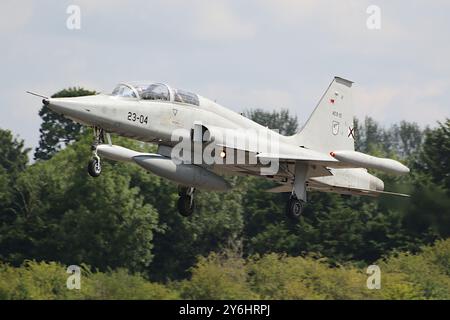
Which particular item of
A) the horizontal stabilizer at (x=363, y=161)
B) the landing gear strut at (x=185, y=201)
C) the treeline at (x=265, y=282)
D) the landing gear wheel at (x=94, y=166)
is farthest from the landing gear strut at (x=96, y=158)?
the treeline at (x=265, y=282)

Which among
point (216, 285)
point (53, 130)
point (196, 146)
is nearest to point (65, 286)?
point (216, 285)

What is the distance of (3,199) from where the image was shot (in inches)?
1934

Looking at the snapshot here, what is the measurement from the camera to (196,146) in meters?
25.2

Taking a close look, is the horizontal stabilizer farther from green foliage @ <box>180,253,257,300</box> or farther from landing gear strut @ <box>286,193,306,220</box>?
green foliage @ <box>180,253,257,300</box>

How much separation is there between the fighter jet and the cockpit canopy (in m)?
0.02

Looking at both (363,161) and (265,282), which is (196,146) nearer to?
(363,161)

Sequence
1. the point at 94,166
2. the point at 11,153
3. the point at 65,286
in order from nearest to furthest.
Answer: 1. the point at 94,166
2. the point at 65,286
3. the point at 11,153

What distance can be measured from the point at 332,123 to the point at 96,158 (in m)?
7.40

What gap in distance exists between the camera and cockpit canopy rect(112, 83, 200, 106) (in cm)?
2473

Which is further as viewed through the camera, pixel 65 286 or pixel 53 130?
pixel 53 130

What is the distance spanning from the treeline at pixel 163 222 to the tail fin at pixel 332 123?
19.0ft

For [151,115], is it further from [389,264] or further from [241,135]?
[389,264]

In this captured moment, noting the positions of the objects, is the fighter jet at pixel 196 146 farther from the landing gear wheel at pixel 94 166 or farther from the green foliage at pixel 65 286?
the green foliage at pixel 65 286

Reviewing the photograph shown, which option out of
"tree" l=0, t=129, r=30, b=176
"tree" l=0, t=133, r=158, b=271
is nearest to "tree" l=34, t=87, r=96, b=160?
"tree" l=0, t=129, r=30, b=176
